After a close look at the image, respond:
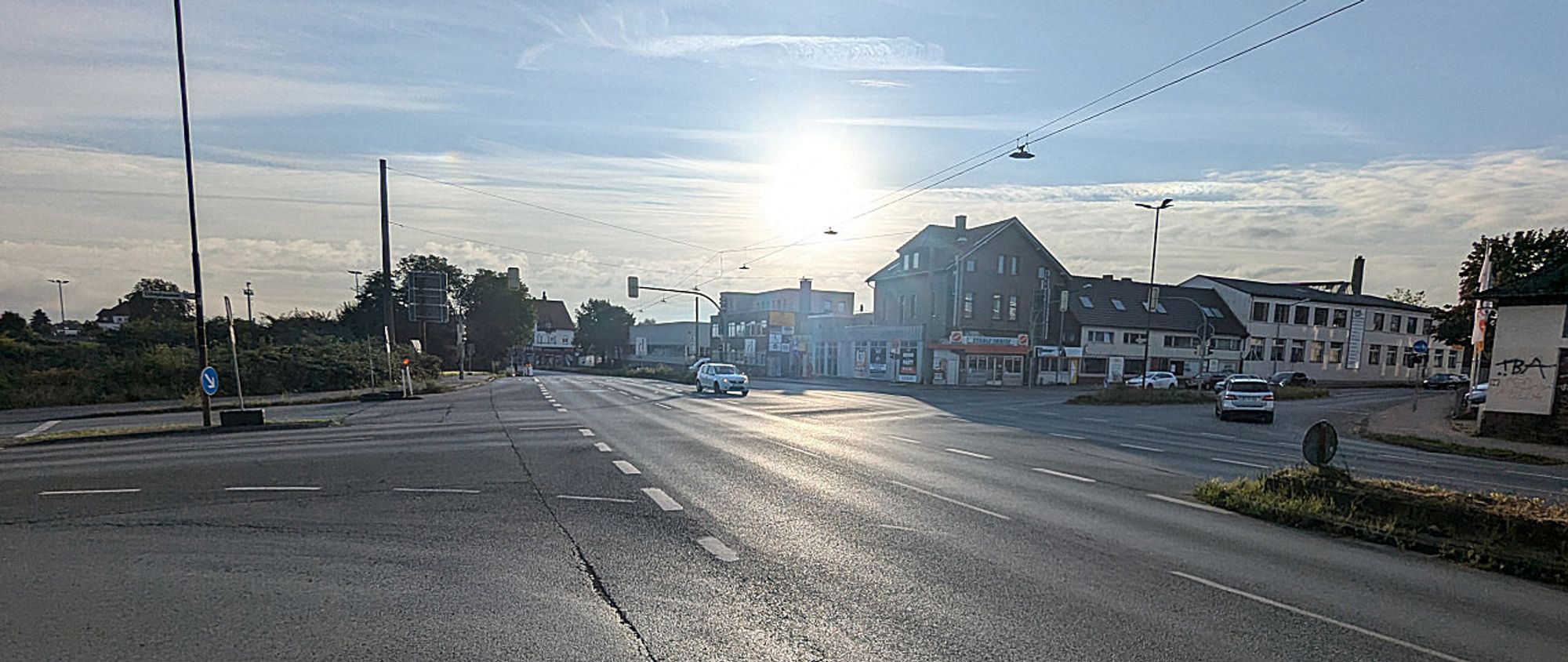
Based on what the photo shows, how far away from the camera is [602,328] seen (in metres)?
130

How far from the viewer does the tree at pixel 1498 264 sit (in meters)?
45.8

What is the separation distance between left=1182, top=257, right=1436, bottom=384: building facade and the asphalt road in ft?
184

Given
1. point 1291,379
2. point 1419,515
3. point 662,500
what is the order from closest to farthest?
point 1419,515 → point 662,500 → point 1291,379

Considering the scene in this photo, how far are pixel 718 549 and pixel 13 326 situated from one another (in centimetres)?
6909

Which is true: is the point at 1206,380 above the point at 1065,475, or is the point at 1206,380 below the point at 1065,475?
below

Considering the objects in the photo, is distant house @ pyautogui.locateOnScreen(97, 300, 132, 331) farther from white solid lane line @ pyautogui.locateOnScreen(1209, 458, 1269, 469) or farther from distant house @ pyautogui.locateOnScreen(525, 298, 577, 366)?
white solid lane line @ pyautogui.locateOnScreen(1209, 458, 1269, 469)

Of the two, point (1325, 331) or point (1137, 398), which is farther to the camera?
point (1325, 331)

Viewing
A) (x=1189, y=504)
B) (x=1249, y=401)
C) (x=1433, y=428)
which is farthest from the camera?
(x=1249, y=401)

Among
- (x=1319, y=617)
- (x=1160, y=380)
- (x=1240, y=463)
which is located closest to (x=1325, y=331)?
(x=1160, y=380)

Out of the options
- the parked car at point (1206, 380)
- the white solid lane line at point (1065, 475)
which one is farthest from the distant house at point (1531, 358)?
the parked car at point (1206, 380)

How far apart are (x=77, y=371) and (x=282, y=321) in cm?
2182

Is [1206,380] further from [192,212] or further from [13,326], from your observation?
[13,326]

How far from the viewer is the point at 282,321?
161 ft

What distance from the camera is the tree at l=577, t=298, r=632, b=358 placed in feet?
416
